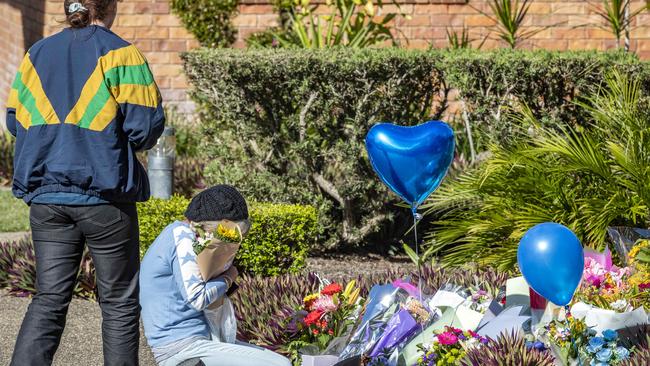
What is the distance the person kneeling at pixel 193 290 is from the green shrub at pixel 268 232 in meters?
2.31

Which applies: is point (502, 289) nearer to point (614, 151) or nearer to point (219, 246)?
point (614, 151)

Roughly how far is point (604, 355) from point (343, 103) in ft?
11.6

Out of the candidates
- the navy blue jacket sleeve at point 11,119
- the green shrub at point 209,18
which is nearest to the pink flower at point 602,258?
the navy blue jacket sleeve at point 11,119

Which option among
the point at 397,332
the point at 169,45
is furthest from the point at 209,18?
the point at 397,332

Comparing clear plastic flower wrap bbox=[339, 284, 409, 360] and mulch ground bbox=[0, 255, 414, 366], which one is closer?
clear plastic flower wrap bbox=[339, 284, 409, 360]

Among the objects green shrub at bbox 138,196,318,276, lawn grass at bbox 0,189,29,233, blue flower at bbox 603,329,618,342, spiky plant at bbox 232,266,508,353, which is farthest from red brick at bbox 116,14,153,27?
blue flower at bbox 603,329,618,342

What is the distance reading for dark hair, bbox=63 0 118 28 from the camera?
410cm

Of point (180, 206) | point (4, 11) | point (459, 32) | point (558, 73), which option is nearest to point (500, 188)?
point (558, 73)

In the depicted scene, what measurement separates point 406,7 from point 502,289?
5.91 metres

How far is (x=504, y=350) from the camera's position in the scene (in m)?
4.16

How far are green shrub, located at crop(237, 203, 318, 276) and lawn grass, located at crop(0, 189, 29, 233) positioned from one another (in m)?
2.89

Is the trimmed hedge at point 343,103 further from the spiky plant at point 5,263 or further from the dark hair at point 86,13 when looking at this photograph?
the dark hair at point 86,13

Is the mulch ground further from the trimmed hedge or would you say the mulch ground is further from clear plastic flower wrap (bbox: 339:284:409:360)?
clear plastic flower wrap (bbox: 339:284:409:360)

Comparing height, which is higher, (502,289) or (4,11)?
(4,11)
